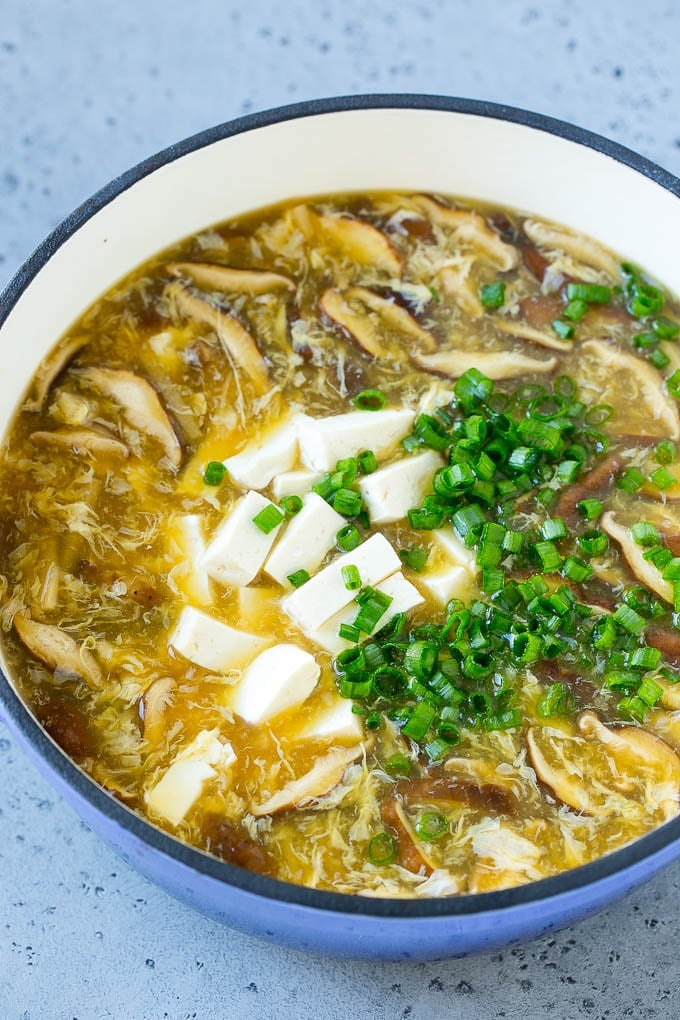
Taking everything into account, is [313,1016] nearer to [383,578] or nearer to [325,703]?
[325,703]

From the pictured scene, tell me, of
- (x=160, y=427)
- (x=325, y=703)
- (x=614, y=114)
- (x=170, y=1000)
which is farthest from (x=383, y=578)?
(x=614, y=114)

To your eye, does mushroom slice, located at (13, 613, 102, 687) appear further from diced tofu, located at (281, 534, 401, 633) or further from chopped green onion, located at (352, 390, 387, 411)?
chopped green onion, located at (352, 390, 387, 411)

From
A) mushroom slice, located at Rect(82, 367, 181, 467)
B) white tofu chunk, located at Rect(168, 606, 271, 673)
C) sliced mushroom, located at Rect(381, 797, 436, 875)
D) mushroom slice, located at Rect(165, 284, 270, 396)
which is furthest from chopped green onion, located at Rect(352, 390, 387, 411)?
sliced mushroom, located at Rect(381, 797, 436, 875)

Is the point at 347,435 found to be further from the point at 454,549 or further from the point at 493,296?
the point at 493,296

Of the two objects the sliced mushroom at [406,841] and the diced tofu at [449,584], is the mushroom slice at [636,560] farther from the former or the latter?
the sliced mushroom at [406,841]

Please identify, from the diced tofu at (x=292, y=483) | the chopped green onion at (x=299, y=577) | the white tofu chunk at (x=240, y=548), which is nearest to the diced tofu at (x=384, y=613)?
the chopped green onion at (x=299, y=577)

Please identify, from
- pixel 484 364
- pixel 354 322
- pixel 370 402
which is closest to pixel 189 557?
pixel 370 402
